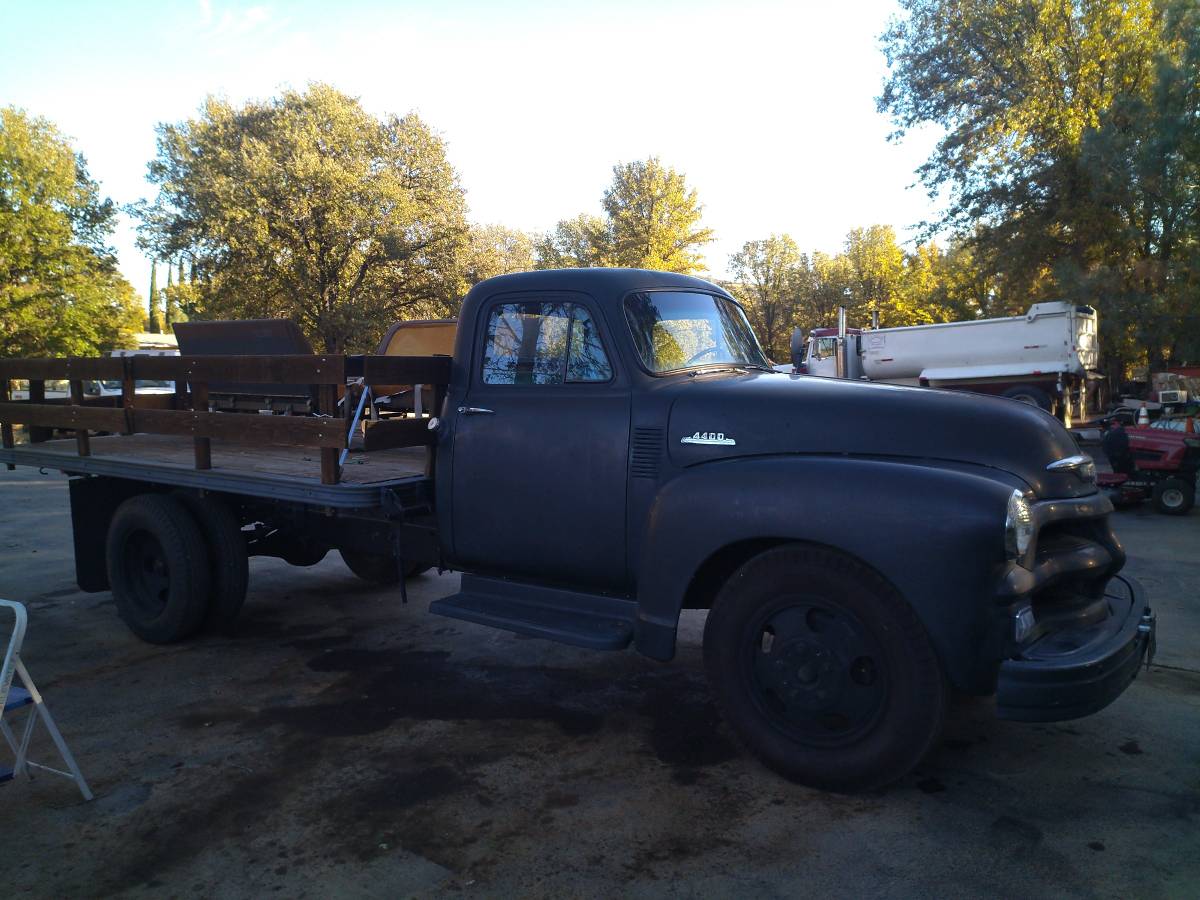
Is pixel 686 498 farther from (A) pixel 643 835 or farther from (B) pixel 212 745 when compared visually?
(B) pixel 212 745

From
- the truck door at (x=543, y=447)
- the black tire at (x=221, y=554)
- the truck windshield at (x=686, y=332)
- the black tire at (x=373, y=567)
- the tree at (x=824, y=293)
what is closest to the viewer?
the truck door at (x=543, y=447)

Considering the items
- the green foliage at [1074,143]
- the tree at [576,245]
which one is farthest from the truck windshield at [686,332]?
the tree at [576,245]

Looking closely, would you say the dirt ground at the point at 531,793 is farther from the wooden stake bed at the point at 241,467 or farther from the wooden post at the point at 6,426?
the wooden post at the point at 6,426

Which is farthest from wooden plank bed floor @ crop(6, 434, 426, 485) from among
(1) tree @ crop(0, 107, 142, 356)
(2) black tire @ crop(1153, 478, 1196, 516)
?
(1) tree @ crop(0, 107, 142, 356)

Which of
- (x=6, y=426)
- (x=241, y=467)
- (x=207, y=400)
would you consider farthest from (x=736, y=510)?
(x=6, y=426)

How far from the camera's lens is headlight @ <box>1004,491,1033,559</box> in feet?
10.2

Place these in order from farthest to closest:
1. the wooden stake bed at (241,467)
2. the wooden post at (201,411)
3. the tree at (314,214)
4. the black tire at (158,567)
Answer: the tree at (314,214), the black tire at (158,567), the wooden post at (201,411), the wooden stake bed at (241,467)

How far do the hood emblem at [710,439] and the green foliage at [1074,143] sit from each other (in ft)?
58.9

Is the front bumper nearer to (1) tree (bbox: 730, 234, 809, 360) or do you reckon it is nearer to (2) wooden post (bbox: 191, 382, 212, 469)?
(2) wooden post (bbox: 191, 382, 212, 469)

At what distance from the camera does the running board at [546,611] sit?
3.96 m

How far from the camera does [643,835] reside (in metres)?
3.26

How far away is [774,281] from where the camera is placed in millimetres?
43094

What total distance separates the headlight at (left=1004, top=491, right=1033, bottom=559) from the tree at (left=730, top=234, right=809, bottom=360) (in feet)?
132

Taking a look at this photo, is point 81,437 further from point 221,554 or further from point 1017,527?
point 1017,527
